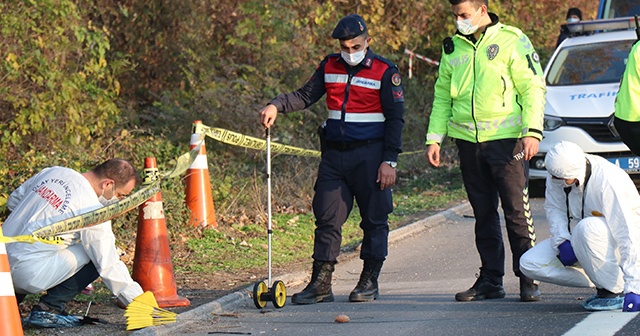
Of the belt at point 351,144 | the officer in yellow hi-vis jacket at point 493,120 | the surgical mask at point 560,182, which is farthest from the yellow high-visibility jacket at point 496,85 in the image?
the belt at point 351,144

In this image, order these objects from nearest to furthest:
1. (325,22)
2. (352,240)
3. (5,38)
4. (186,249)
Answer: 1. (186,249)
2. (352,240)
3. (5,38)
4. (325,22)

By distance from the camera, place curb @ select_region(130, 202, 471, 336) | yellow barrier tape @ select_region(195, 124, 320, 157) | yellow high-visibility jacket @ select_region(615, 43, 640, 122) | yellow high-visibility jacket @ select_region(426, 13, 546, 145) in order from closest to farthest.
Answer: curb @ select_region(130, 202, 471, 336), yellow high-visibility jacket @ select_region(615, 43, 640, 122), yellow high-visibility jacket @ select_region(426, 13, 546, 145), yellow barrier tape @ select_region(195, 124, 320, 157)

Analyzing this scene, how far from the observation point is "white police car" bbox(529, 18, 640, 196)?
12.9 meters

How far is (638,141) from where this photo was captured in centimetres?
752

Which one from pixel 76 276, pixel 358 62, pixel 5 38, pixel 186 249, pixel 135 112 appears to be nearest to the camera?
pixel 76 276

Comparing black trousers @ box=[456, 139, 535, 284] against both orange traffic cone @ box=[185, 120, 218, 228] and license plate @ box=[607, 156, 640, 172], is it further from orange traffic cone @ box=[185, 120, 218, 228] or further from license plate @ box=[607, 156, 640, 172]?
license plate @ box=[607, 156, 640, 172]

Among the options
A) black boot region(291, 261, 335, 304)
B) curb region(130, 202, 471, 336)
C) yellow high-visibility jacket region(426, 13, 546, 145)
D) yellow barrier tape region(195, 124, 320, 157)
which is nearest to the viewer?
curb region(130, 202, 471, 336)

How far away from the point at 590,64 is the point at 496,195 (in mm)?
6547

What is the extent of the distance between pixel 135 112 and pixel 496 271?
8.98m

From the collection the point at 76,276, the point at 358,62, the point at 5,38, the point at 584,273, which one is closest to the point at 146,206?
the point at 76,276

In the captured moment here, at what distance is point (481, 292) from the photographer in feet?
26.1

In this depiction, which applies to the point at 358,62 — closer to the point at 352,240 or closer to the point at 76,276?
the point at 76,276

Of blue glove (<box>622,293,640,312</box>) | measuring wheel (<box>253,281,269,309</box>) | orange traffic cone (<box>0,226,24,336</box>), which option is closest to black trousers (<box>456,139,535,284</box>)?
blue glove (<box>622,293,640,312</box>)

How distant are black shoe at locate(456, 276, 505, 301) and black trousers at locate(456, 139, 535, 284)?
0.16ft
